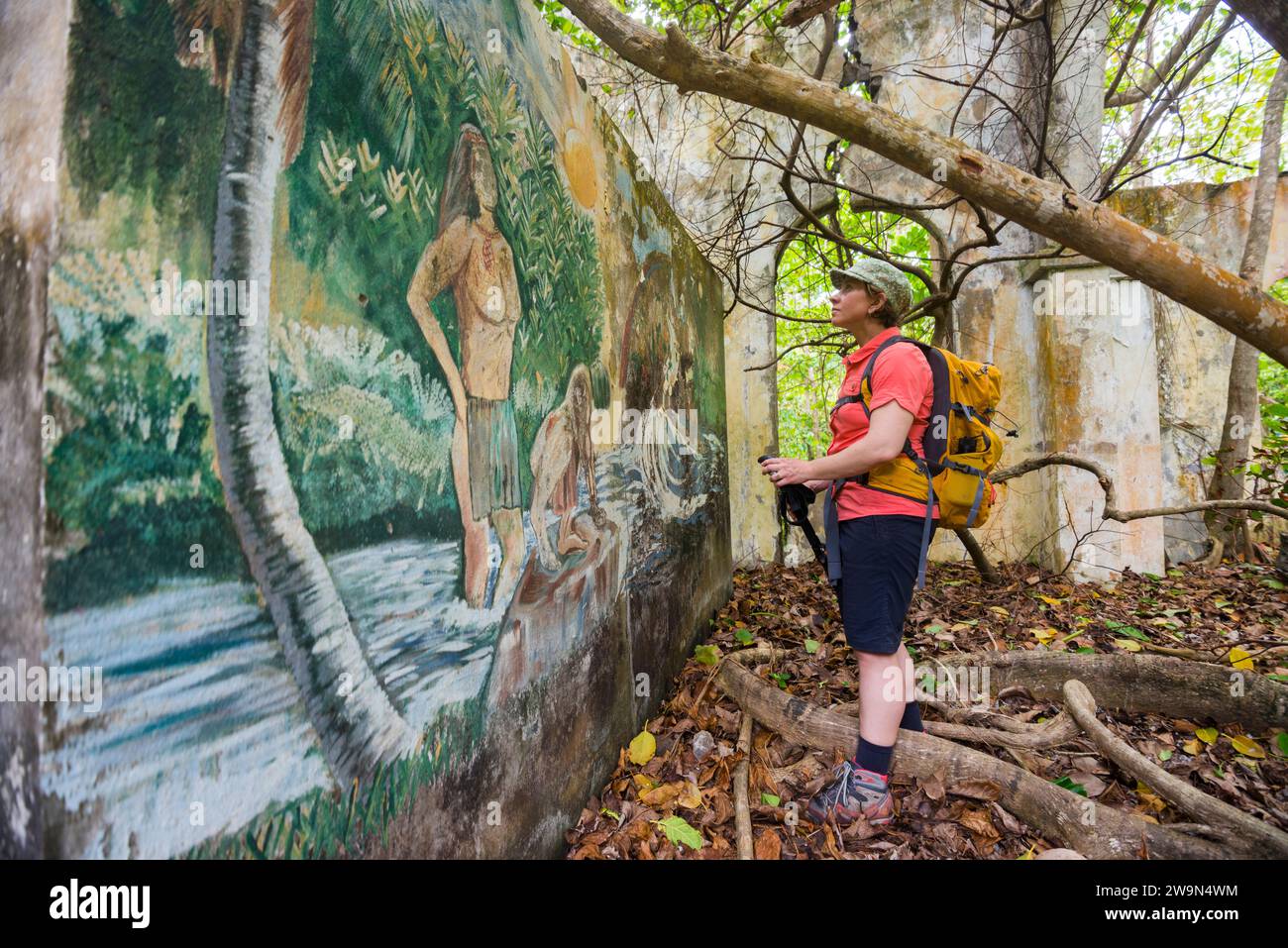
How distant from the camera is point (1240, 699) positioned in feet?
11.3

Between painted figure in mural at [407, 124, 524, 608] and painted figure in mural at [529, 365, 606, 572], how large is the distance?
0.18m

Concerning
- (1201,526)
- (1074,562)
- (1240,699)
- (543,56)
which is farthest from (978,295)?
(543,56)

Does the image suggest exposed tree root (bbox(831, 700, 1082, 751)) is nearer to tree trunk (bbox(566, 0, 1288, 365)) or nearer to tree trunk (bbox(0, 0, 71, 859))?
tree trunk (bbox(566, 0, 1288, 365))

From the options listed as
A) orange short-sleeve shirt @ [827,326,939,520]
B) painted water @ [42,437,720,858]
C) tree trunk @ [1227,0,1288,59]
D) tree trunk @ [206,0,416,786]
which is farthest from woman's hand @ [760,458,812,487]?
tree trunk @ [1227,0,1288,59]

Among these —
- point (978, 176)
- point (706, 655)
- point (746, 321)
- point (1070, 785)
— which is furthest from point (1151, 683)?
point (746, 321)

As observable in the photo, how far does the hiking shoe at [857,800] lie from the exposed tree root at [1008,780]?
12.8 inches

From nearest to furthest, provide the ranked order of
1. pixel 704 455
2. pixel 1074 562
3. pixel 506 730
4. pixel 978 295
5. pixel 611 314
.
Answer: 1. pixel 506 730
2. pixel 611 314
3. pixel 704 455
4. pixel 1074 562
5. pixel 978 295

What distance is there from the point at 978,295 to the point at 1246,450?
320 centimetres

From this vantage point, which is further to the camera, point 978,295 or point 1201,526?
point 1201,526

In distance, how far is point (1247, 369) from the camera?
7.00 meters

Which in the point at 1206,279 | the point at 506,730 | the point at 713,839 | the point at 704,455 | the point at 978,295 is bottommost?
the point at 713,839

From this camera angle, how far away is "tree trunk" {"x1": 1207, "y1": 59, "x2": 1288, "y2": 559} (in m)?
6.58

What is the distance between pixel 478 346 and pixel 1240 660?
4.60m
